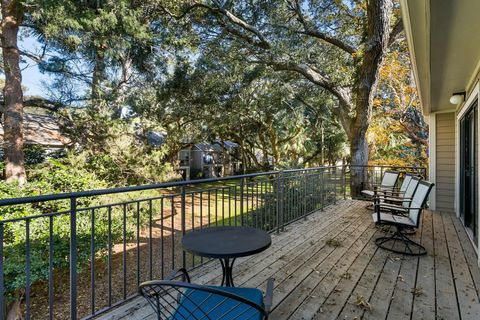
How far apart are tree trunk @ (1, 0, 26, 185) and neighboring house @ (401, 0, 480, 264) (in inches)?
313

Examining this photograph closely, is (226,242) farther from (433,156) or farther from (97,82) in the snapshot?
(97,82)

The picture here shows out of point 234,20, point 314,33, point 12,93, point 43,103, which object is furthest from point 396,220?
point 43,103

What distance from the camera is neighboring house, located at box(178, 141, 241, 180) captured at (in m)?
21.7

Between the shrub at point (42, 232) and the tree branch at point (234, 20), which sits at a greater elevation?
the tree branch at point (234, 20)

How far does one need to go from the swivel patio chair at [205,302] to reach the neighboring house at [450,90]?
219 centimetres

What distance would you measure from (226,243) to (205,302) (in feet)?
1.37

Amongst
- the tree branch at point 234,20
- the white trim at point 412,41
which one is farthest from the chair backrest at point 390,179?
the tree branch at point 234,20

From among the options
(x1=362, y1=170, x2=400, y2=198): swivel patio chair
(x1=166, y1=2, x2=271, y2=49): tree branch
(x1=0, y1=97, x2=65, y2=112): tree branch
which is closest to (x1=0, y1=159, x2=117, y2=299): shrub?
(x1=0, y1=97, x2=65, y2=112): tree branch

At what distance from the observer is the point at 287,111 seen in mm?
14508

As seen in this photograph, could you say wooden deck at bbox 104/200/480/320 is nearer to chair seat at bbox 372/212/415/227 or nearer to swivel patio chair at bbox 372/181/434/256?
swivel patio chair at bbox 372/181/434/256

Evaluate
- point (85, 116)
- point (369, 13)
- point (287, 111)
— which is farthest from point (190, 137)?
point (369, 13)

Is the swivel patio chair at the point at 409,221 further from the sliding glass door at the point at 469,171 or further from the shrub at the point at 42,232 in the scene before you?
the shrub at the point at 42,232

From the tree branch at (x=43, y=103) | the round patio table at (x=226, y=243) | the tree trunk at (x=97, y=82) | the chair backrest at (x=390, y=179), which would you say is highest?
the tree trunk at (x=97, y=82)

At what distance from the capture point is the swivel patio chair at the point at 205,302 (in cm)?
107
